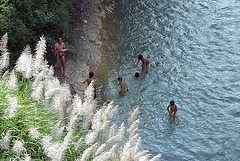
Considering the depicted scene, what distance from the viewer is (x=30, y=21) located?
13.0 meters

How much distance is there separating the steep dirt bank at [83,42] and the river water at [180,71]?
0.56 m

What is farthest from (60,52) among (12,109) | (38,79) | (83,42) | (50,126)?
(12,109)

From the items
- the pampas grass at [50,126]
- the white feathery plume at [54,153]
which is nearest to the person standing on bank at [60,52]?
the pampas grass at [50,126]

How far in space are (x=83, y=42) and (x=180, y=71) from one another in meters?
5.24

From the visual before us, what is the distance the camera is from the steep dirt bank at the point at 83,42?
13608 mm

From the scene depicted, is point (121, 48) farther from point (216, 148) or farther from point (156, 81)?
point (216, 148)

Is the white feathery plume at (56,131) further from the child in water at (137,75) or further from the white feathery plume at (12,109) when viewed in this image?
the child in water at (137,75)

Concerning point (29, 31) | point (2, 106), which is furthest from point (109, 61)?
point (2, 106)

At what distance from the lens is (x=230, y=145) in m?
10.4

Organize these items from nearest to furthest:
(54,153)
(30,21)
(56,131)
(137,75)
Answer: (54,153) → (56,131) → (30,21) → (137,75)

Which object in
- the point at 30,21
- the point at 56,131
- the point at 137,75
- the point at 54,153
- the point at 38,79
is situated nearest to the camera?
the point at 54,153

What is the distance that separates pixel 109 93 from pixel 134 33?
5.76 meters

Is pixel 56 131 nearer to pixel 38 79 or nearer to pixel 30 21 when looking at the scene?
pixel 38 79

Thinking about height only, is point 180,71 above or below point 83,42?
below
